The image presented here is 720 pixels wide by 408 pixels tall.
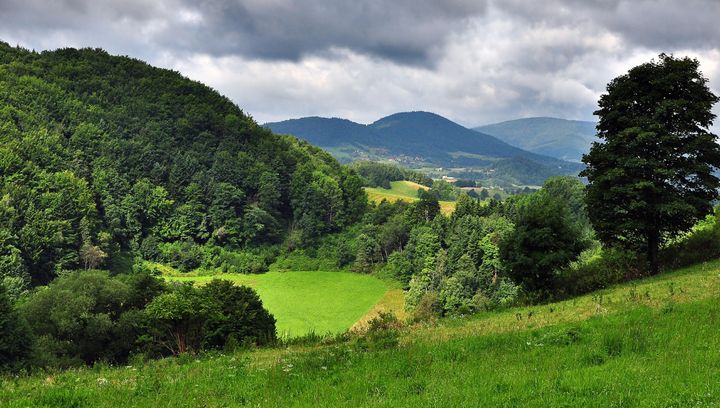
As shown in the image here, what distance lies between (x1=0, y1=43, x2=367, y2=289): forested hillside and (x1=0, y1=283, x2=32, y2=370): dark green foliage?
57031 mm

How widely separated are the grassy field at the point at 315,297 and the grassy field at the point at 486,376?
211 ft

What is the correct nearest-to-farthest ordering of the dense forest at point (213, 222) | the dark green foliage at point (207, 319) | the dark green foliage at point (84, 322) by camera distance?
the dense forest at point (213, 222)
the dark green foliage at point (207, 319)
the dark green foliage at point (84, 322)

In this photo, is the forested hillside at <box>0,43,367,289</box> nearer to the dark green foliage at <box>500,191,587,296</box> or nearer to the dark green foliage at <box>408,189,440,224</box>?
the dark green foliage at <box>408,189,440,224</box>

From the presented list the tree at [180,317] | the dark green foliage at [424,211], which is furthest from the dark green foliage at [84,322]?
the dark green foliage at [424,211]

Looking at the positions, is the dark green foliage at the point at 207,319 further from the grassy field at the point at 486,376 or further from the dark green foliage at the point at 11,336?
the grassy field at the point at 486,376

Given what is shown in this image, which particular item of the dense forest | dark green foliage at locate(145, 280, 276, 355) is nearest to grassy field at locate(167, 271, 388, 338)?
the dense forest

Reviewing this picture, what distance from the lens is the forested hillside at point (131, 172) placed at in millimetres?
101188

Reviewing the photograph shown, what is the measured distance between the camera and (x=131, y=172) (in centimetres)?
13462

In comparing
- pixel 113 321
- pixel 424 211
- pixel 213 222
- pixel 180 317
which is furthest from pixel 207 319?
pixel 213 222

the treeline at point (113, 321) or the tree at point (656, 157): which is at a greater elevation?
the tree at point (656, 157)

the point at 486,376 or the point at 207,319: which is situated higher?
the point at 486,376

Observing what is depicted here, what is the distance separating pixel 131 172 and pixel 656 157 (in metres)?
138

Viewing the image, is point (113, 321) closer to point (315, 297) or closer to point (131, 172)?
point (315, 297)

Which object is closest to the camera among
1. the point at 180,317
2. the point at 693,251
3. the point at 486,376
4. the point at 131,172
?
the point at 486,376
